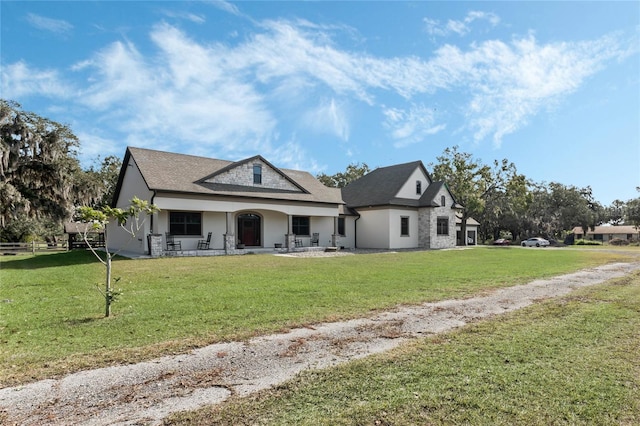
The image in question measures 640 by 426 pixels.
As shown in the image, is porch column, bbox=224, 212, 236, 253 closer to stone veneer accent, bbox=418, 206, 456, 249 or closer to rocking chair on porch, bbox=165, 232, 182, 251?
rocking chair on porch, bbox=165, 232, 182, 251

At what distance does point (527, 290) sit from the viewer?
363 inches

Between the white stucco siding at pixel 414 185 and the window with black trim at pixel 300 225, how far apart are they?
25.0ft

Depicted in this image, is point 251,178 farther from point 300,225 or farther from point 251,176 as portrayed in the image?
point 300,225

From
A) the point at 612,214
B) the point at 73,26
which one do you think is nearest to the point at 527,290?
the point at 73,26

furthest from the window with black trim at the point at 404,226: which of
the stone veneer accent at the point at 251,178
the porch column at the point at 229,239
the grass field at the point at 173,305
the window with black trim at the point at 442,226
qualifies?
the grass field at the point at 173,305

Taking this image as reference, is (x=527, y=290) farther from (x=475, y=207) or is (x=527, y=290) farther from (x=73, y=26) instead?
(x=475, y=207)

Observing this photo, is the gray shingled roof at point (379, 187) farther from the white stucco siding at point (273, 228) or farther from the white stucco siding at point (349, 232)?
the white stucco siding at point (273, 228)

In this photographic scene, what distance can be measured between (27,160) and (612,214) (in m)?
101

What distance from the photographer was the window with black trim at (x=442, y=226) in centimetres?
3020

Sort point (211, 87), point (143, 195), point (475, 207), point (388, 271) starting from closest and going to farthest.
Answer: point (388, 271) < point (211, 87) < point (143, 195) < point (475, 207)

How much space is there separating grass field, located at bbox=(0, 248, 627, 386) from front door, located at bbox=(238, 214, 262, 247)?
37.1ft

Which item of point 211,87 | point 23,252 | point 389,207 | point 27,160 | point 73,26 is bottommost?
point 23,252

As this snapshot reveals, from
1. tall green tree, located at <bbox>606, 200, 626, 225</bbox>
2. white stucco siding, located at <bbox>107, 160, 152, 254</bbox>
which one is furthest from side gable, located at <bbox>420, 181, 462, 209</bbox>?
tall green tree, located at <bbox>606, 200, 626, 225</bbox>

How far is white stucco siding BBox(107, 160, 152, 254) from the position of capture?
798 inches
